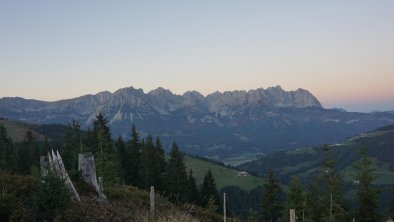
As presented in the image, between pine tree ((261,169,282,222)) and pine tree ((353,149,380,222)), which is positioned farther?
pine tree ((261,169,282,222))

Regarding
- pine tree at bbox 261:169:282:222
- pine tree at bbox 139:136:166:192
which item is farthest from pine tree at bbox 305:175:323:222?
pine tree at bbox 139:136:166:192

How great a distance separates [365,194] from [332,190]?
5.17m

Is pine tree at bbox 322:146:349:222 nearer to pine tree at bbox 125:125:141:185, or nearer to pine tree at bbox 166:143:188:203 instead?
pine tree at bbox 166:143:188:203

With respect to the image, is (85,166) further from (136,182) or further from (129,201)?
(136,182)

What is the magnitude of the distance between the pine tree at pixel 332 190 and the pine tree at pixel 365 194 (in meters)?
2.35

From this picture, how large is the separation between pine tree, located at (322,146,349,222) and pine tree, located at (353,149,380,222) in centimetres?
235

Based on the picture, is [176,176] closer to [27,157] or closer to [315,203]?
[315,203]

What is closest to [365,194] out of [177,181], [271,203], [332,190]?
[332,190]

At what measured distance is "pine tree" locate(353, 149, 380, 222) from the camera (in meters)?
39.7

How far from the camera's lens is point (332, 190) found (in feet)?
122

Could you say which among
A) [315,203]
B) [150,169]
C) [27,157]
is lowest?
[315,203]

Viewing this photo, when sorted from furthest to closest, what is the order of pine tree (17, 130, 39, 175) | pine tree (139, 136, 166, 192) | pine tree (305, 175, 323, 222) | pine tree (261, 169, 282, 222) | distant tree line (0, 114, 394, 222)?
pine tree (17, 130, 39, 175), pine tree (139, 136, 166, 192), pine tree (261, 169, 282, 222), pine tree (305, 175, 323, 222), distant tree line (0, 114, 394, 222)

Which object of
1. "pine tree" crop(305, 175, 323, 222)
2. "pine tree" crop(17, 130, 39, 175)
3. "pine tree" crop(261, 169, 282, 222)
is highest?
"pine tree" crop(17, 130, 39, 175)

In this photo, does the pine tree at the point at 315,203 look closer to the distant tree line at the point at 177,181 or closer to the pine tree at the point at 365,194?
the distant tree line at the point at 177,181
